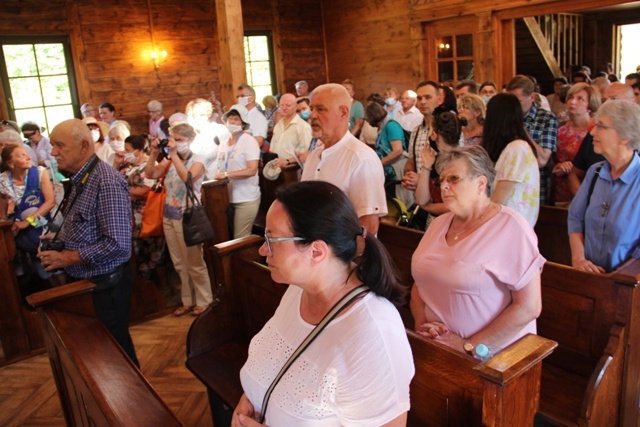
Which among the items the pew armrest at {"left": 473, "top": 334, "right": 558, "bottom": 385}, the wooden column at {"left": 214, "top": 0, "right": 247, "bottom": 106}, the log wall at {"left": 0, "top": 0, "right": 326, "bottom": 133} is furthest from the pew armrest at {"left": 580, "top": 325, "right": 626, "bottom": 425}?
the log wall at {"left": 0, "top": 0, "right": 326, "bottom": 133}

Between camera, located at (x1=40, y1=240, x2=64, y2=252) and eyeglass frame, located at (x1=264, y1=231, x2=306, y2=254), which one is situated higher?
eyeglass frame, located at (x1=264, y1=231, x2=306, y2=254)

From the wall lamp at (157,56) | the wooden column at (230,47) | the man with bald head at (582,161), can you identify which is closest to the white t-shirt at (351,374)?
the man with bald head at (582,161)

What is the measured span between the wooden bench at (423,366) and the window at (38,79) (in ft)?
23.8

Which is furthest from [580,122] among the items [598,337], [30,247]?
[30,247]

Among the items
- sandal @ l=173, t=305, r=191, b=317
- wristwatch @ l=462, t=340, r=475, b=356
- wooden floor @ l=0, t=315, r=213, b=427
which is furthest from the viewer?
sandal @ l=173, t=305, r=191, b=317

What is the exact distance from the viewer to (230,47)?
6.41 m

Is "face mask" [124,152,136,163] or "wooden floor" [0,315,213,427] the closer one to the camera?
"wooden floor" [0,315,213,427]

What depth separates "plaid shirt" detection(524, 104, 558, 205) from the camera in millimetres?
3797

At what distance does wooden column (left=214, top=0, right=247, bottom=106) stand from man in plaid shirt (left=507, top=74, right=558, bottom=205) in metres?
3.29

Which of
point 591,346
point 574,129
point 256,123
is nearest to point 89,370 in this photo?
point 591,346

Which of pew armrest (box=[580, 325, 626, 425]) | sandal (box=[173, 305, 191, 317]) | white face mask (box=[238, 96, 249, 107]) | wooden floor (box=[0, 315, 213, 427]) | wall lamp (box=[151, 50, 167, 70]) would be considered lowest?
wooden floor (box=[0, 315, 213, 427])

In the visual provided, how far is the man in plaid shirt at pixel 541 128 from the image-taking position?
378 centimetres

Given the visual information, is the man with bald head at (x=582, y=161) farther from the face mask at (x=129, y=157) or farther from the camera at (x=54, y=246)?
the face mask at (x=129, y=157)

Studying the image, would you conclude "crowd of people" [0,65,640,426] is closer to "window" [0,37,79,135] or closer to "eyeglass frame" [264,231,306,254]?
"eyeglass frame" [264,231,306,254]
